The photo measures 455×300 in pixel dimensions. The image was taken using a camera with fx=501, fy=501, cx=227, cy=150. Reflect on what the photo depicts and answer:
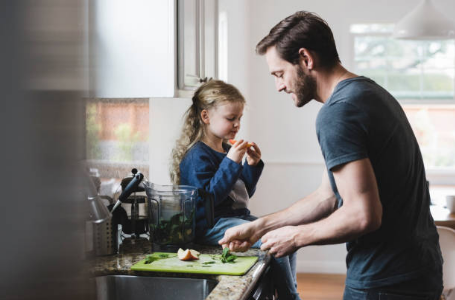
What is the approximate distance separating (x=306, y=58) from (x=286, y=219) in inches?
20.6

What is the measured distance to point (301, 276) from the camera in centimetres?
418

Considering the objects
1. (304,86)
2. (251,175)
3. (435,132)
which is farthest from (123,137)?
(435,132)

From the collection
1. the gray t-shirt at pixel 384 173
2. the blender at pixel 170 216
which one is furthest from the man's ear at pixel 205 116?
the gray t-shirt at pixel 384 173

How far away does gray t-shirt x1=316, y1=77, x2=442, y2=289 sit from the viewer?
1163 mm

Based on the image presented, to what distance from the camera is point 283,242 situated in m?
1.34

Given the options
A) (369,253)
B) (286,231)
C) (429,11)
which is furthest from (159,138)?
(429,11)

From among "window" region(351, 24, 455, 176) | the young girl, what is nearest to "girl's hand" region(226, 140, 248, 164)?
the young girl

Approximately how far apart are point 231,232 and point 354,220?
0.47 meters

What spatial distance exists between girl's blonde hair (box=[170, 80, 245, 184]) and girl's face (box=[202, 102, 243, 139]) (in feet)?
0.07

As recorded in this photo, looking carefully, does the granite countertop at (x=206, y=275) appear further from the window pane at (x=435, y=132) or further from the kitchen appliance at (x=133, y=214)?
the window pane at (x=435, y=132)

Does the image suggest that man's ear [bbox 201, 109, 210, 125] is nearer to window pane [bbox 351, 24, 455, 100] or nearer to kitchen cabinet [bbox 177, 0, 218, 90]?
kitchen cabinet [bbox 177, 0, 218, 90]

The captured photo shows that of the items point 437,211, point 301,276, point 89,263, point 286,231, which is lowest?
point 301,276

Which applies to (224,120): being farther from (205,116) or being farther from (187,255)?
(187,255)

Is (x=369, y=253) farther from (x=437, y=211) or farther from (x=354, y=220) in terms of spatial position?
(x=437, y=211)
